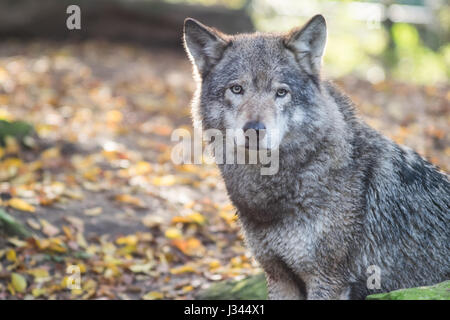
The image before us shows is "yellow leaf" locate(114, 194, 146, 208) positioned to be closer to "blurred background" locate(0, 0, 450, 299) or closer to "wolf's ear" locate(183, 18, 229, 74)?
"blurred background" locate(0, 0, 450, 299)

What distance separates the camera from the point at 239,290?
5406 mm

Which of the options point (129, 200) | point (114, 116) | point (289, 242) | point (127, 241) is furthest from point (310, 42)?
point (114, 116)

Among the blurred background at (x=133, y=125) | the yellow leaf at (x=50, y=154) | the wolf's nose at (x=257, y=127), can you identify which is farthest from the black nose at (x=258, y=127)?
the yellow leaf at (x=50, y=154)

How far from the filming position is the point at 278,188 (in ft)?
13.8

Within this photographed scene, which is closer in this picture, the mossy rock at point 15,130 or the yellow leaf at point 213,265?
the yellow leaf at point 213,265

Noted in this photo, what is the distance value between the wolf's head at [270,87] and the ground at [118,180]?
7.24ft

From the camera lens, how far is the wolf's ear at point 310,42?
4.21 m

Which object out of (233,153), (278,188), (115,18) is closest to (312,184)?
(278,188)

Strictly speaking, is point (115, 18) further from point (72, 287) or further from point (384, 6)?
point (72, 287)

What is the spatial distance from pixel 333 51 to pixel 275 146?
571 inches

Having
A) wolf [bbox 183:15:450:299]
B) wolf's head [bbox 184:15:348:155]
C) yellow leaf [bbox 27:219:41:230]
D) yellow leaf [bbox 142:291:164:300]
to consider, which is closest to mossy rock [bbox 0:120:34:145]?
yellow leaf [bbox 27:219:41:230]

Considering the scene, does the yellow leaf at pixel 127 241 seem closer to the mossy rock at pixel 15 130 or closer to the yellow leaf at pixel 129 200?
the yellow leaf at pixel 129 200

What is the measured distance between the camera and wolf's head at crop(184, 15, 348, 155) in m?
4.09

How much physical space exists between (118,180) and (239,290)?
9.54ft
